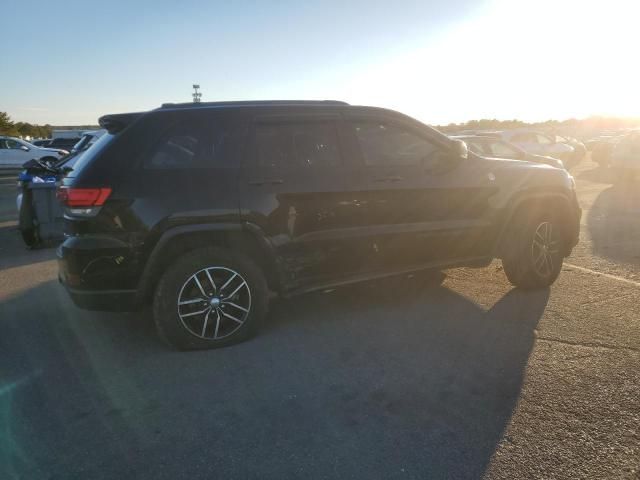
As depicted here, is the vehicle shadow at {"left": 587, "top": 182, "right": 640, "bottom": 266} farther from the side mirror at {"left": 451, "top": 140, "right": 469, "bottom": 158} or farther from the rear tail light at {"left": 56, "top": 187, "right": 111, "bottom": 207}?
the rear tail light at {"left": 56, "top": 187, "right": 111, "bottom": 207}

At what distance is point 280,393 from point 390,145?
248cm

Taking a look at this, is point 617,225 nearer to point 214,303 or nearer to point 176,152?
point 214,303

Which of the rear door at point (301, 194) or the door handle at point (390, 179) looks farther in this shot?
the door handle at point (390, 179)

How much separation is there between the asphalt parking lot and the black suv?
Answer: 0.47m

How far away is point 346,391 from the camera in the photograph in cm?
320

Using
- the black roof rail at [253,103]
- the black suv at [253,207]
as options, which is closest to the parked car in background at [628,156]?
the black suv at [253,207]

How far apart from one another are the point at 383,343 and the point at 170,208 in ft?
6.54

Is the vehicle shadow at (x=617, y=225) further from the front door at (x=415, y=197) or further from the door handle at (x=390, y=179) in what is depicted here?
the door handle at (x=390, y=179)

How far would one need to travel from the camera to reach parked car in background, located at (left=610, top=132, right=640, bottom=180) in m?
14.6

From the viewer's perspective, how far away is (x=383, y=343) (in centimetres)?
394

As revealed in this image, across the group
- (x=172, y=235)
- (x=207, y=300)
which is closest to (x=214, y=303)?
(x=207, y=300)

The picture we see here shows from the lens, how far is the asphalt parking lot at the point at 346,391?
2516 millimetres

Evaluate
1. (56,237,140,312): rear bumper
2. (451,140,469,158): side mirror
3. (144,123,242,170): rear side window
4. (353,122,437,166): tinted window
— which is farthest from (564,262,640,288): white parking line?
(56,237,140,312): rear bumper

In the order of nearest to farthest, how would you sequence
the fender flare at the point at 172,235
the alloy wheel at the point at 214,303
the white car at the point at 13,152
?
the fender flare at the point at 172,235 → the alloy wheel at the point at 214,303 → the white car at the point at 13,152
